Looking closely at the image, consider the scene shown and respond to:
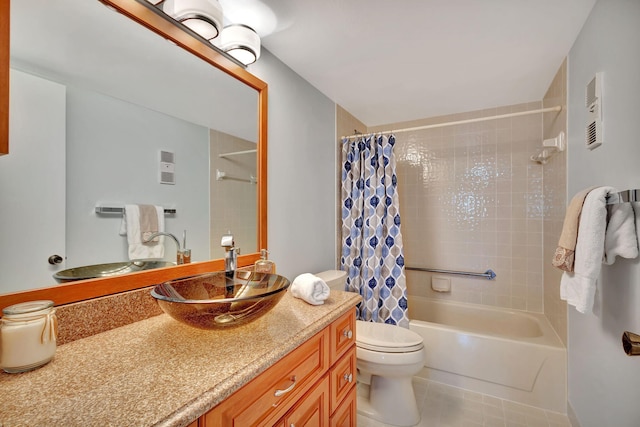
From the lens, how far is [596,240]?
1090mm

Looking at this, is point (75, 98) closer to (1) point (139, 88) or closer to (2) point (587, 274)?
(1) point (139, 88)

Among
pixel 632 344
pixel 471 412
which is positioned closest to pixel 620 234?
pixel 632 344

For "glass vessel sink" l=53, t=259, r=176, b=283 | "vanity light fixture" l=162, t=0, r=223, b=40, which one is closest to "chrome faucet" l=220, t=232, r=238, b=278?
"glass vessel sink" l=53, t=259, r=176, b=283

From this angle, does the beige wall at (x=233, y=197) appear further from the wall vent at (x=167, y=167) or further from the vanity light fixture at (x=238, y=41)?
the vanity light fixture at (x=238, y=41)

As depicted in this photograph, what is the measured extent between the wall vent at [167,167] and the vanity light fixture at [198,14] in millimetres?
528

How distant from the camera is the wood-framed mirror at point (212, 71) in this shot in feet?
2.35

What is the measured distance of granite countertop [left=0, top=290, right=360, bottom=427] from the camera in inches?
20.8

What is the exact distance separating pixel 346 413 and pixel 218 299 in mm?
831

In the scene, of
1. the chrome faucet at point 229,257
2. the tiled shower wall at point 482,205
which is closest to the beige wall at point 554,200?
the tiled shower wall at point 482,205

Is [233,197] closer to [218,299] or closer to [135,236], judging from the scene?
[135,236]

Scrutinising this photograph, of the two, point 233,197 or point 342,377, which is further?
point 233,197

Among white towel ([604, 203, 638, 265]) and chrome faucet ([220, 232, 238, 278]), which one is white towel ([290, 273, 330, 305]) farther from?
white towel ([604, 203, 638, 265])

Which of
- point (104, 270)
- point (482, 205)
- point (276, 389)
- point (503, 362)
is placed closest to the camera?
point (276, 389)

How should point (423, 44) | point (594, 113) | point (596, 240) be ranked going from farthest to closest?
point (423, 44)
point (594, 113)
point (596, 240)
